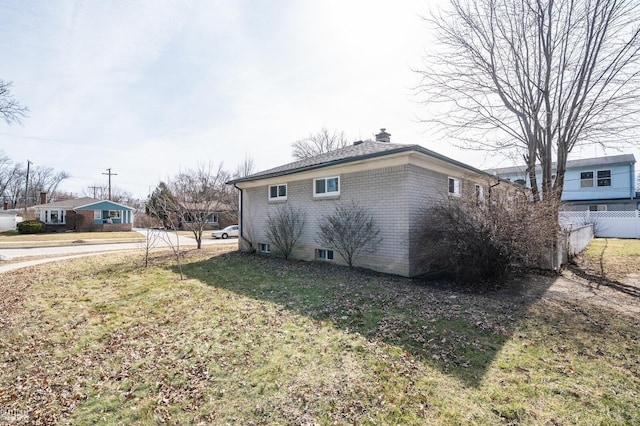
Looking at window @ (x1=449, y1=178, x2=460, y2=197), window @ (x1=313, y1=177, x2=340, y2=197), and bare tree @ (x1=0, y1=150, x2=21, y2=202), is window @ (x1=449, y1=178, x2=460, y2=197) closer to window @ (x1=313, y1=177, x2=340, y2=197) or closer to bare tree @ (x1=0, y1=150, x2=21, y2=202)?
window @ (x1=313, y1=177, x2=340, y2=197)

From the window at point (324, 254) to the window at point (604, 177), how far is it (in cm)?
2557

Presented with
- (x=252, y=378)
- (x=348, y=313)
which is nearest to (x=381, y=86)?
(x=348, y=313)

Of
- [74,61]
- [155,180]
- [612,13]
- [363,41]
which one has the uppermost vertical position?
[612,13]

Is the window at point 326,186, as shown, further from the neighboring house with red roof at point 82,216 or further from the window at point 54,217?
the window at point 54,217

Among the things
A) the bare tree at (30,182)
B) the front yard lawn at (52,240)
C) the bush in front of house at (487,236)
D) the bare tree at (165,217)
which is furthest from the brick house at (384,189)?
the bare tree at (30,182)

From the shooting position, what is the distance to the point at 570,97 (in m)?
10.6

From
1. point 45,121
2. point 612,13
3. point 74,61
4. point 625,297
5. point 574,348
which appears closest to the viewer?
point 574,348

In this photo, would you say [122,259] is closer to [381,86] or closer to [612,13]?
[381,86]

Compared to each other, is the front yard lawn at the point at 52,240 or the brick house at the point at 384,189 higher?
the brick house at the point at 384,189

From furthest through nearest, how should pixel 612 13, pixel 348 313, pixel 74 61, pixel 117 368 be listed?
pixel 612 13
pixel 74 61
pixel 348 313
pixel 117 368

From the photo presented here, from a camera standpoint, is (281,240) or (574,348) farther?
(281,240)

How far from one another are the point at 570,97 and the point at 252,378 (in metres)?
13.6

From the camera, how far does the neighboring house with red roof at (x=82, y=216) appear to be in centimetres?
3278

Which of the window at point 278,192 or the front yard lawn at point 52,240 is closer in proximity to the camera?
the window at point 278,192
